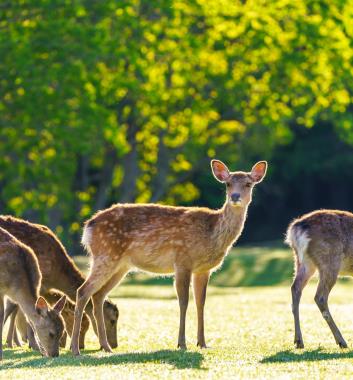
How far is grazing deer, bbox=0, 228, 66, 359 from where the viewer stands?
535 inches

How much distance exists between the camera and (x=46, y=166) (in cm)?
3484

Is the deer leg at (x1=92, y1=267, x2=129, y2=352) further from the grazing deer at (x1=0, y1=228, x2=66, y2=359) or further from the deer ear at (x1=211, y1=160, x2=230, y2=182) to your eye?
the deer ear at (x1=211, y1=160, x2=230, y2=182)

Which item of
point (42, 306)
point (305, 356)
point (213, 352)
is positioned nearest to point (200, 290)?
point (213, 352)

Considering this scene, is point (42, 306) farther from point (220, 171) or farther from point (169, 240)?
point (220, 171)

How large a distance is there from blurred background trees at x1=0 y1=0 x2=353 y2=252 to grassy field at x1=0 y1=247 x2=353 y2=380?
27.3 feet

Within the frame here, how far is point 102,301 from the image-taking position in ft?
49.2

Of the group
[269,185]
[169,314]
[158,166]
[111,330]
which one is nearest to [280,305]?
[169,314]

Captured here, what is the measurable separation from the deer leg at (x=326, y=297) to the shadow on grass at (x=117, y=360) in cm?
→ 159

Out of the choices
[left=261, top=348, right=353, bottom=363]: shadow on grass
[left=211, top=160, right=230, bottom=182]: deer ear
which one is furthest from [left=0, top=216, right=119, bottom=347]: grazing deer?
[left=261, top=348, right=353, bottom=363]: shadow on grass

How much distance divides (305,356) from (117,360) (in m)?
1.95

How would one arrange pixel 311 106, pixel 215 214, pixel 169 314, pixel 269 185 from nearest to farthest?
pixel 215 214 < pixel 169 314 < pixel 311 106 < pixel 269 185

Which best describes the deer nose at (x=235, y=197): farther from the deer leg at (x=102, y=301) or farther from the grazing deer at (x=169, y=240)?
the deer leg at (x=102, y=301)

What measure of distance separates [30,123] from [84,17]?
123 inches

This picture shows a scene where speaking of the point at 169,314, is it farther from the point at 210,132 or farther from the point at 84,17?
the point at 210,132
